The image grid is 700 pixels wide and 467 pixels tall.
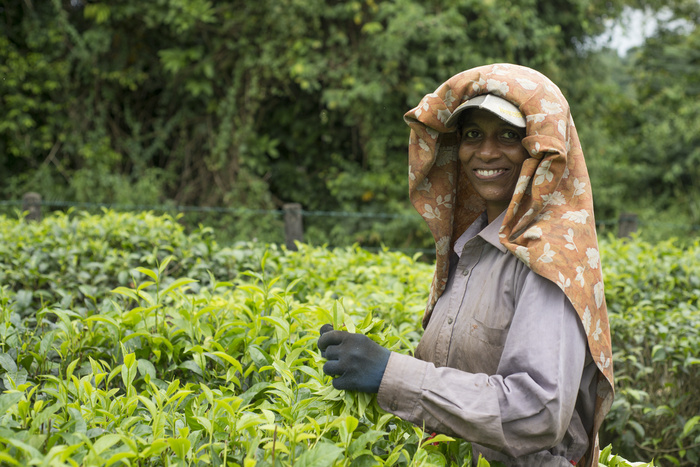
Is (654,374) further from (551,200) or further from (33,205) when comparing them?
(33,205)

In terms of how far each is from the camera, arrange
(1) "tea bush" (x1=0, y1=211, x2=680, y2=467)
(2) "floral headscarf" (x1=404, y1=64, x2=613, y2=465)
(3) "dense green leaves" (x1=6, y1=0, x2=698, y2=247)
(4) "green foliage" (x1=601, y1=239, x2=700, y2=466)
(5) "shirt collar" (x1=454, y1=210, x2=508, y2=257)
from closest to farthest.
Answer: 1. (1) "tea bush" (x1=0, y1=211, x2=680, y2=467)
2. (2) "floral headscarf" (x1=404, y1=64, x2=613, y2=465)
3. (5) "shirt collar" (x1=454, y1=210, x2=508, y2=257)
4. (4) "green foliage" (x1=601, y1=239, x2=700, y2=466)
5. (3) "dense green leaves" (x1=6, y1=0, x2=698, y2=247)

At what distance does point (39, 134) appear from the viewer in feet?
31.3

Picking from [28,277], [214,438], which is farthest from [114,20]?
[214,438]

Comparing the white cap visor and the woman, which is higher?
the white cap visor

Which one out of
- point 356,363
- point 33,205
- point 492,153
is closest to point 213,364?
point 356,363

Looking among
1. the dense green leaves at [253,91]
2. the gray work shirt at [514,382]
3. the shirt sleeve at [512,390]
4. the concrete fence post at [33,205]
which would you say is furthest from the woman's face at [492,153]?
the dense green leaves at [253,91]

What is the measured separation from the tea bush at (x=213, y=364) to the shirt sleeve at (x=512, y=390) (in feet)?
0.21

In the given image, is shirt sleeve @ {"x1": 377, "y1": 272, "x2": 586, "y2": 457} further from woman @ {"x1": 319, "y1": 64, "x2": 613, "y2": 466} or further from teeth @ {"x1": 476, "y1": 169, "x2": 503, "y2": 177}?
teeth @ {"x1": 476, "y1": 169, "x2": 503, "y2": 177}

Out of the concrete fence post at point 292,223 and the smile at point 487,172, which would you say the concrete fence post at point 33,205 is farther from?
the smile at point 487,172

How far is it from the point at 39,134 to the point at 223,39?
341 centimetres

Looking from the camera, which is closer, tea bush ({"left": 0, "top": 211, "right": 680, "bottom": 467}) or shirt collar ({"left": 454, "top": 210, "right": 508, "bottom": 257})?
tea bush ({"left": 0, "top": 211, "right": 680, "bottom": 467})

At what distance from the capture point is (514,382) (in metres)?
1.27

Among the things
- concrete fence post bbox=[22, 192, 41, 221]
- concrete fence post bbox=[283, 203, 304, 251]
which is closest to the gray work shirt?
concrete fence post bbox=[283, 203, 304, 251]

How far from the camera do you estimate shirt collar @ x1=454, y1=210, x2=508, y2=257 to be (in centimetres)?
159
